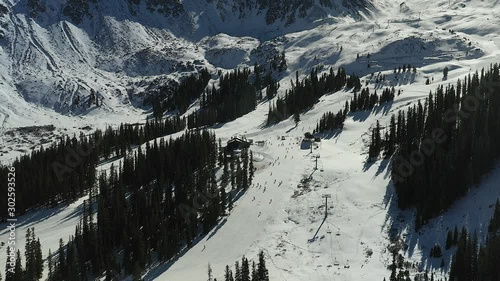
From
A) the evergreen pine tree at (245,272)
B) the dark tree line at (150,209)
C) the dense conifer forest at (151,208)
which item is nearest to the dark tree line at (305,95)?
the dense conifer forest at (151,208)

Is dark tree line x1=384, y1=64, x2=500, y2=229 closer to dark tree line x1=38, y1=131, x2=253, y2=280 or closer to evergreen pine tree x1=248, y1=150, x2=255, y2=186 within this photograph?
evergreen pine tree x1=248, y1=150, x2=255, y2=186

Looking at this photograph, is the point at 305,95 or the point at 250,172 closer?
the point at 250,172

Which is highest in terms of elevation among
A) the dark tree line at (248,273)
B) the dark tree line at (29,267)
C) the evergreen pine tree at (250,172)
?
the evergreen pine tree at (250,172)

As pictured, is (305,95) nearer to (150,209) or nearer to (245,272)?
(150,209)

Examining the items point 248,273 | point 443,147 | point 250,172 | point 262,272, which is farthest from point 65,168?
point 443,147

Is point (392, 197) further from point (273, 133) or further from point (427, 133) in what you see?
point (273, 133)

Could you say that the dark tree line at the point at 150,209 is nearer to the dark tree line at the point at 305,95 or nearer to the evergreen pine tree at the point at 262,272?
the evergreen pine tree at the point at 262,272

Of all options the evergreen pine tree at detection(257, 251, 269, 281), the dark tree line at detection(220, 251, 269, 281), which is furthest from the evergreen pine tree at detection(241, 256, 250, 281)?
the evergreen pine tree at detection(257, 251, 269, 281)
